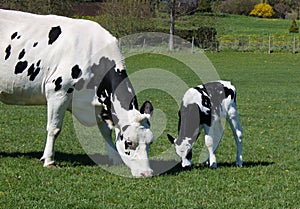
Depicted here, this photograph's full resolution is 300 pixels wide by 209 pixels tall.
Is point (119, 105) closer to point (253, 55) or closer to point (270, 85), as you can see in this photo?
point (270, 85)

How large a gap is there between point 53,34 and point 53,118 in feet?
5.00

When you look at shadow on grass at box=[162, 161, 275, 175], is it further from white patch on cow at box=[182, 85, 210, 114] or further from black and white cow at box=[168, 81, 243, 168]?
white patch on cow at box=[182, 85, 210, 114]

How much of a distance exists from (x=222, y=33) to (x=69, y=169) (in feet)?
222

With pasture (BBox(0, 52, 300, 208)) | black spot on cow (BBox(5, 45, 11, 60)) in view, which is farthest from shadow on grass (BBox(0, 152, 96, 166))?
black spot on cow (BBox(5, 45, 11, 60))

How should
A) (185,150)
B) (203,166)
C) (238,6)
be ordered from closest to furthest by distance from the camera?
1. (185,150)
2. (203,166)
3. (238,6)

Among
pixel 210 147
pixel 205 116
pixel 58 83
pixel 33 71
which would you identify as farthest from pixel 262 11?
pixel 58 83

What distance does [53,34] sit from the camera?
10.6 m

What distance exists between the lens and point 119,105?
972cm

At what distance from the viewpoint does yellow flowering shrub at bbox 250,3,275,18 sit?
117375mm

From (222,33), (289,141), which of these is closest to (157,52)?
(222,33)

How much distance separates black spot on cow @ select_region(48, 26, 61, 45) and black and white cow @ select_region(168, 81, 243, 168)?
98.8 inches

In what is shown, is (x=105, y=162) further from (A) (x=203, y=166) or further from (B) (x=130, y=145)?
(A) (x=203, y=166)

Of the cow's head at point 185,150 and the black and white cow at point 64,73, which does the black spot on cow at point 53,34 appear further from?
the cow's head at point 185,150

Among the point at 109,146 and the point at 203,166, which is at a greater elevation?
the point at 109,146
